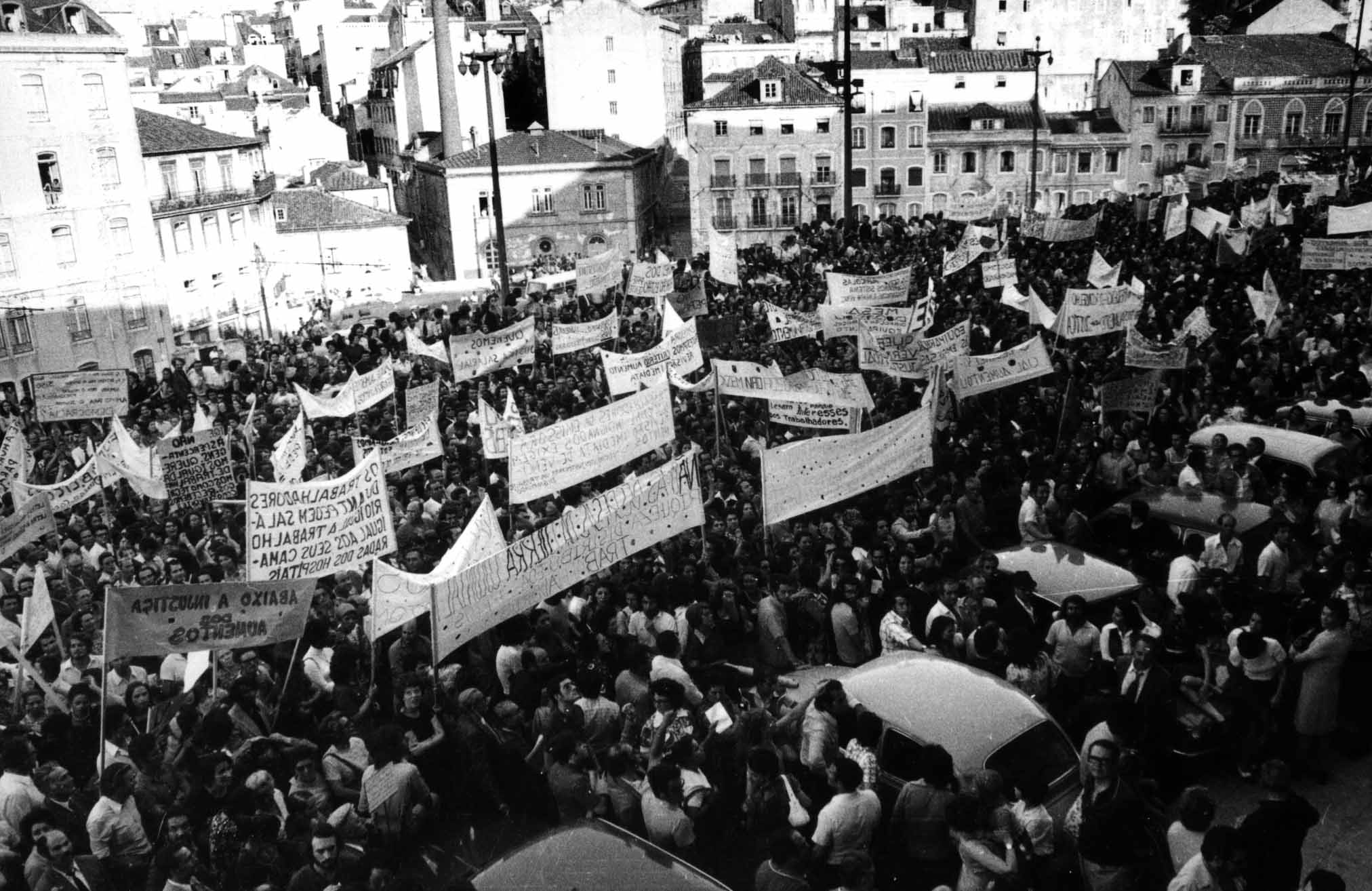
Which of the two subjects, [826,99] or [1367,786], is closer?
[1367,786]

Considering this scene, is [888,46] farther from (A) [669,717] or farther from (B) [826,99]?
(A) [669,717]

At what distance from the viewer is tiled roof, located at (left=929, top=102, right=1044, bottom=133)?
58.6 meters

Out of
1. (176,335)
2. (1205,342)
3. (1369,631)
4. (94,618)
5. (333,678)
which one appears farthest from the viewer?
(176,335)

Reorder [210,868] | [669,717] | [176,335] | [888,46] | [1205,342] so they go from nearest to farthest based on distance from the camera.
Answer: [210,868], [669,717], [1205,342], [176,335], [888,46]

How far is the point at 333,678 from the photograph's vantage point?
9492 mm

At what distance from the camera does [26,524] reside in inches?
480

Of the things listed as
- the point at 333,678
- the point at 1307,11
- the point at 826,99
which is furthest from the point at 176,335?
the point at 1307,11

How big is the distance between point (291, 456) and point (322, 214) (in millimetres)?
39305

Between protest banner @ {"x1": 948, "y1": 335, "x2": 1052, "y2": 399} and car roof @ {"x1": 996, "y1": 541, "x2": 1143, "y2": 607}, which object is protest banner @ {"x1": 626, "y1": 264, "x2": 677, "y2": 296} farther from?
car roof @ {"x1": 996, "y1": 541, "x2": 1143, "y2": 607}

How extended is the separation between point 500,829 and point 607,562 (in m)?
2.48

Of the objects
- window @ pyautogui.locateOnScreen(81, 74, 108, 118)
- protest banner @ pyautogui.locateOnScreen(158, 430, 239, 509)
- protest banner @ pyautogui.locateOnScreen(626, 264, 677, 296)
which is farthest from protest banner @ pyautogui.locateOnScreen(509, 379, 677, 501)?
window @ pyautogui.locateOnScreen(81, 74, 108, 118)

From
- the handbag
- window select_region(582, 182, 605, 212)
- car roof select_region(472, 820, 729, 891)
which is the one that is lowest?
window select_region(582, 182, 605, 212)

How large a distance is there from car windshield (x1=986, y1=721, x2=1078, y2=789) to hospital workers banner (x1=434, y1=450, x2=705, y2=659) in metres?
3.76

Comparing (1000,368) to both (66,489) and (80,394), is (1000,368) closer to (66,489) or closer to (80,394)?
(66,489)
